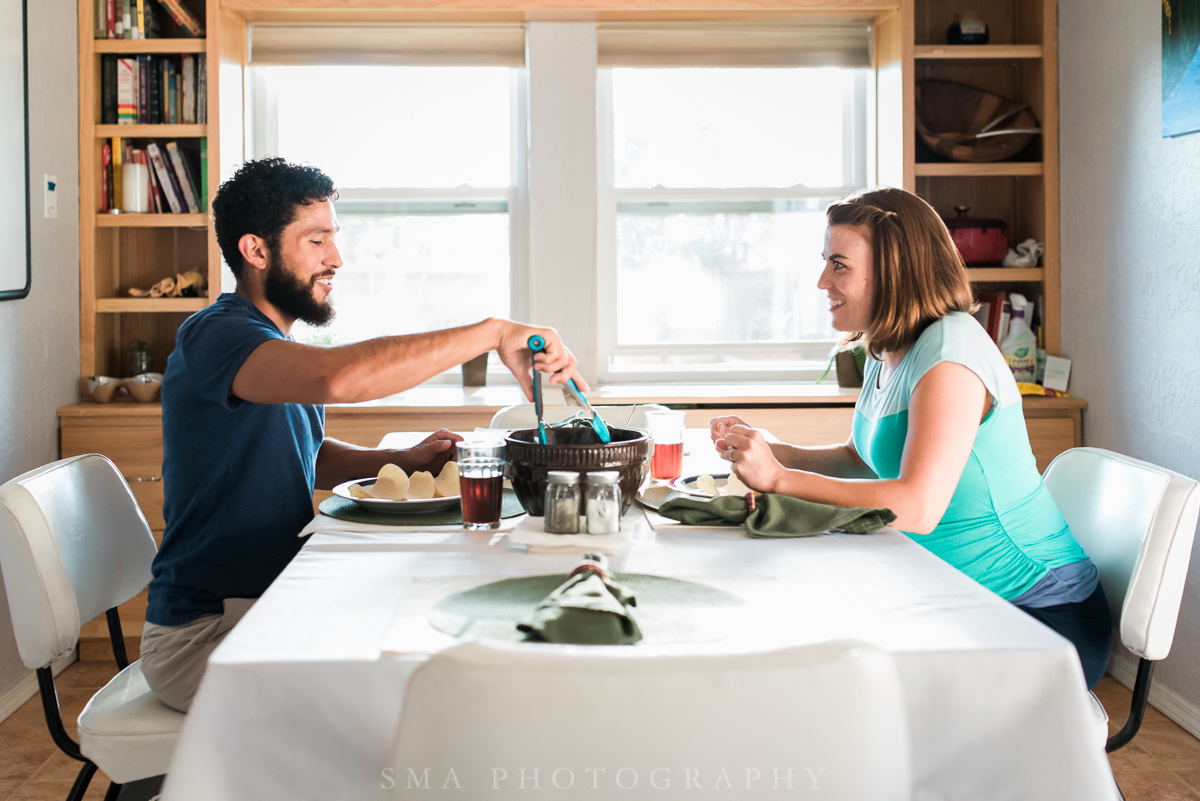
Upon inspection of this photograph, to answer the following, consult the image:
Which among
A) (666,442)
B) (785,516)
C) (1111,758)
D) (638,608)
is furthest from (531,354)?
(1111,758)

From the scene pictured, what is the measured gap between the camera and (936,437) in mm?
1389

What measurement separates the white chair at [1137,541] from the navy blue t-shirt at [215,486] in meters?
1.26

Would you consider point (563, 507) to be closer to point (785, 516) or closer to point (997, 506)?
point (785, 516)

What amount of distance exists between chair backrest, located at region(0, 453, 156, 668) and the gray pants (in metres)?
0.12

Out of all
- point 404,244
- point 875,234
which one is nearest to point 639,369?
point 404,244

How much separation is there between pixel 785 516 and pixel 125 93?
8.95 feet

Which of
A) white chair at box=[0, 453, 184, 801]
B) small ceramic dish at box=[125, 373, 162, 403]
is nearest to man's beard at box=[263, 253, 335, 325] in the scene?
white chair at box=[0, 453, 184, 801]

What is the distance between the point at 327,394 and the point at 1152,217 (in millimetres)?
2252

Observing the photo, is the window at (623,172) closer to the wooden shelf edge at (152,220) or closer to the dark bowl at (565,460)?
the wooden shelf edge at (152,220)

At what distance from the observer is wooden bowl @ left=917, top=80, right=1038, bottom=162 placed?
315 centimetres

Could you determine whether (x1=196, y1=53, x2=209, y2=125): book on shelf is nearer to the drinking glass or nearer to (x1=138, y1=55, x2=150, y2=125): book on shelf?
(x1=138, y1=55, x2=150, y2=125): book on shelf

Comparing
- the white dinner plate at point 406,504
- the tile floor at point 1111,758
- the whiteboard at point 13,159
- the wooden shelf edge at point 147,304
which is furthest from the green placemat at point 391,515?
the wooden shelf edge at point 147,304

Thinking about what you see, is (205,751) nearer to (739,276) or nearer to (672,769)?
(672,769)

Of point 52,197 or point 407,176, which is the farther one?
point 407,176
